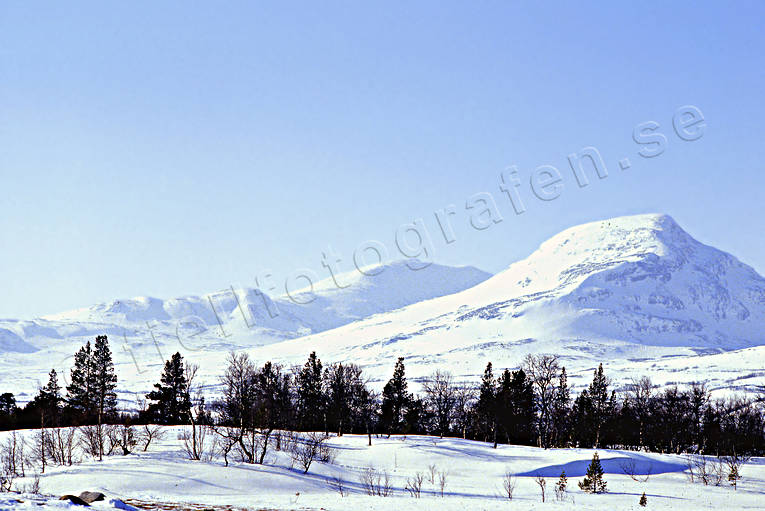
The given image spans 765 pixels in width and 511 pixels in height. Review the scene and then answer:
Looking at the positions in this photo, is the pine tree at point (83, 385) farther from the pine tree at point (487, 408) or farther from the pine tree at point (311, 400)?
the pine tree at point (487, 408)

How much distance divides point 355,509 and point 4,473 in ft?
96.9

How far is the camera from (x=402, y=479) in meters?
55.9

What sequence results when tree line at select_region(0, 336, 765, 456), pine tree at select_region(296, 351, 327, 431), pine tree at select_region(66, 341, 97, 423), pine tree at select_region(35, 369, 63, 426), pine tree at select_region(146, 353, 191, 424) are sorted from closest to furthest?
pine tree at select_region(35, 369, 63, 426) → pine tree at select_region(66, 341, 97, 423) → tree line at select_region(0, 336, 765, 456) → pine tree at select_region(146, 353, 191, 424) → pine tree at select_region(296, 351, 327, 431)

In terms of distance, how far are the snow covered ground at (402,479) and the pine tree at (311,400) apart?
12.4 metres

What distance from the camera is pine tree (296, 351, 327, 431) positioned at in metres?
90.0

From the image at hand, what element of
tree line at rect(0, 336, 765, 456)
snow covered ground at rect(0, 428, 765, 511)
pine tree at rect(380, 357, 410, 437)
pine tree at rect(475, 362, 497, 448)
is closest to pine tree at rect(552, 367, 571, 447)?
tree line at rect(0, 336, 765, 456)

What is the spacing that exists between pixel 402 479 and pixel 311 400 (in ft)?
118

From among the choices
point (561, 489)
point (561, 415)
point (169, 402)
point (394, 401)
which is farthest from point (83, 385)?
point (561, 415)

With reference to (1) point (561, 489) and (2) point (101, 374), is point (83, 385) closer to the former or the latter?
(2) point (101, 374)

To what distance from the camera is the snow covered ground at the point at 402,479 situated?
3750 centimetres

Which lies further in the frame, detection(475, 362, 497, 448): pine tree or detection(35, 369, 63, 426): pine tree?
detection(475, 362, 497, 448): pine tree

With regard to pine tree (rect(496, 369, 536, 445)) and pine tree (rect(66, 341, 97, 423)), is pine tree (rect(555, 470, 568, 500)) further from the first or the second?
pine tree (rect(66, 341, 97, 423))

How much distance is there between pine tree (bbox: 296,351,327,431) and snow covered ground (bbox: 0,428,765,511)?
1237 cm

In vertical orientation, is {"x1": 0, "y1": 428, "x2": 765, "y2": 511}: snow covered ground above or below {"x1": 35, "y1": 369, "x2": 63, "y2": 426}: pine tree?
below
